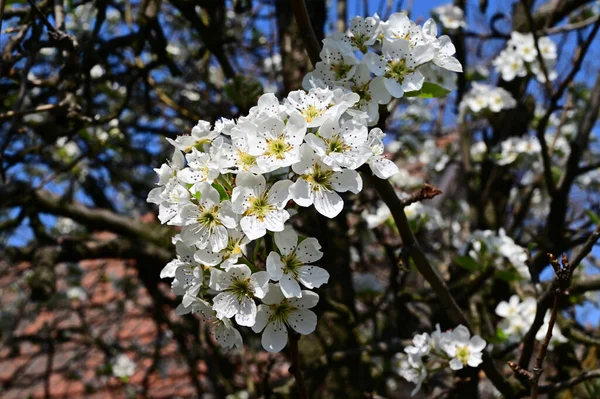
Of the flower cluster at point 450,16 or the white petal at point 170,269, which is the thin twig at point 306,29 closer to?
the white petal at point 170,269

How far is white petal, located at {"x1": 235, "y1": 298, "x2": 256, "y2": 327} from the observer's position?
3.36ft

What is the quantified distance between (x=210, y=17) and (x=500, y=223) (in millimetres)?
1782

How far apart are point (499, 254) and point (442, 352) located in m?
0.58

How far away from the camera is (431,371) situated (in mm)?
1638

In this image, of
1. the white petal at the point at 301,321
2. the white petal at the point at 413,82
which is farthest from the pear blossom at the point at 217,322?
the white petal at the point at 413,82

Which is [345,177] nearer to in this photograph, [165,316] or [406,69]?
[406,69]

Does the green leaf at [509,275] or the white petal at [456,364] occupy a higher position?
the white petal at [456,364]

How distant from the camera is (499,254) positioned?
6.70ft

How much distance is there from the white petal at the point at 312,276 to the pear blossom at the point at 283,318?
3 centimetres

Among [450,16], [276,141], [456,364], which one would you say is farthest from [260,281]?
[450,16]

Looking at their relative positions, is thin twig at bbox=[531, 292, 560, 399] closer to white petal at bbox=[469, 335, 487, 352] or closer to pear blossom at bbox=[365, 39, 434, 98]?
white petal at bbox=[469, 335, 487, 352]

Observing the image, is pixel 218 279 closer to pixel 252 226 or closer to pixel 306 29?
pixel 252 226

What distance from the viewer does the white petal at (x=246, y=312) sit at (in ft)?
3.36

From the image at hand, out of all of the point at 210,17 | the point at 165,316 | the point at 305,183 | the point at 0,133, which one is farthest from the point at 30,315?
the point at 305,183
